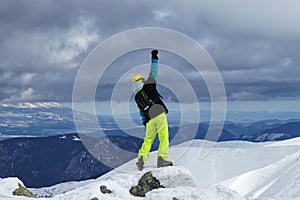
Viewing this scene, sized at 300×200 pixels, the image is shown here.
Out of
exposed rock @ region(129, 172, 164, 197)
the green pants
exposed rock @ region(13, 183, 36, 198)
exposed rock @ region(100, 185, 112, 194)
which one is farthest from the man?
exposed rock @ region(13, 183, 36, 198)

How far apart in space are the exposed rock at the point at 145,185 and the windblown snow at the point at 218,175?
0.16 meters

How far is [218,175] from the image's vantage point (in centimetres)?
2656

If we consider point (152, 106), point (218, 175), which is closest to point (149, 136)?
point (152, 106)

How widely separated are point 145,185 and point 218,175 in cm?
1519

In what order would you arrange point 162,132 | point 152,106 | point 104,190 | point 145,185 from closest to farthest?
point 104,190 < point 145,185 < point 152,106 < point 162,132

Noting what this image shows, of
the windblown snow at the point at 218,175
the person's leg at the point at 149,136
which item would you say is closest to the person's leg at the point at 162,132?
the person's leg at the point at 149,136

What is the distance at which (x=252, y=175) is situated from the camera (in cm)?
2562

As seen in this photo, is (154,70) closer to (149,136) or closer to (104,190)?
(149,136)

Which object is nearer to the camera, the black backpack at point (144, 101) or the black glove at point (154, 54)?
the black glove at point (154, 54)

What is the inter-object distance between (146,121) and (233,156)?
57.8 feet

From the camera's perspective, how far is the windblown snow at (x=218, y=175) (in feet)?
36.7

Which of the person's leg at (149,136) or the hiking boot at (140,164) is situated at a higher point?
the person's leg at (149,136)

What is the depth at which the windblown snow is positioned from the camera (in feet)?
36.7

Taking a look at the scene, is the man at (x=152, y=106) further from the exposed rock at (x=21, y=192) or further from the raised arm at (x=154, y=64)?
the exposed rock at (x=21, y=192)
